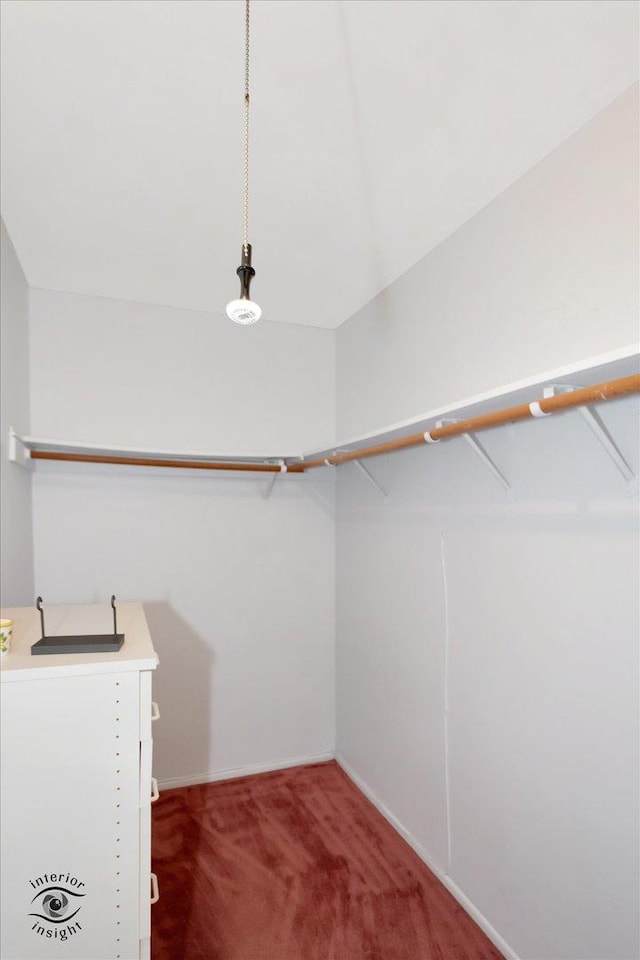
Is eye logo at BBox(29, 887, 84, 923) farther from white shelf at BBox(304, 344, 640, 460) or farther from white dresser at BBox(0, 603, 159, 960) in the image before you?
white shelf at BBox(304, 344, 640, 460)

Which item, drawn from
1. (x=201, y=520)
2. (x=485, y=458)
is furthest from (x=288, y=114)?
(x=201, y=520)

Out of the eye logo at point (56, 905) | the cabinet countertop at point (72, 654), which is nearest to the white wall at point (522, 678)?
the cabinet countertop at point (72, 654)

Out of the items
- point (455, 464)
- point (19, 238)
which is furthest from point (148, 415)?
point (455, 464)

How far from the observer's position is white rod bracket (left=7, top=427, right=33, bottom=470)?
210cm

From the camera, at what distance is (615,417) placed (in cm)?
138

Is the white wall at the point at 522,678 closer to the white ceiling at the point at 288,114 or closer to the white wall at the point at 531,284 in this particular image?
the white wall at the point at 531,284

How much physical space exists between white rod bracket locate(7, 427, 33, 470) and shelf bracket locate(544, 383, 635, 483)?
192 cm

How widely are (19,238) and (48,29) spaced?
1091 millimetres

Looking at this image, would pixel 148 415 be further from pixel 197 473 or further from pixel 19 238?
pixel 19 238

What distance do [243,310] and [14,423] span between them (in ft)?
5.09

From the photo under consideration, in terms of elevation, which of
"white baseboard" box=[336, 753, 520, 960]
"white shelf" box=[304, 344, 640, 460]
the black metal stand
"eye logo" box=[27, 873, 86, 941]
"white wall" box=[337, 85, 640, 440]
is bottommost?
"white baseboard" box=[336, 753, 520, 960]

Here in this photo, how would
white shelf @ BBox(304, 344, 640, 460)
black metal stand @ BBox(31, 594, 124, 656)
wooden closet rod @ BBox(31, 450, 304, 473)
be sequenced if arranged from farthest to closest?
wooden closet rod @ BBox(31, 450, 304, 473)
black metal stand @ BBox(31, 594, 124, 656)
white shelf @ BBox(304, 344, 640, 460)

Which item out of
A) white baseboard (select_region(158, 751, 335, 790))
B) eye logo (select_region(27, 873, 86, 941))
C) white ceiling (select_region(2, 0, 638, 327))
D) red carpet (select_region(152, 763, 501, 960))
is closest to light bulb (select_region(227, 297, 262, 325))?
white ceiling (select_region(2, 0, 638, 327))

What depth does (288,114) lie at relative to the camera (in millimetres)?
1458
